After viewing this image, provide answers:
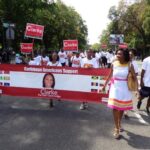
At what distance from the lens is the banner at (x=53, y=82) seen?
11.0 m

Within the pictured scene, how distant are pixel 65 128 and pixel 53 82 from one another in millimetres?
2519

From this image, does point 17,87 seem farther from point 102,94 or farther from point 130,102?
point 130,102

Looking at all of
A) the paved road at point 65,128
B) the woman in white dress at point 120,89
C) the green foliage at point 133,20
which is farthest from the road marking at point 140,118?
the green foliage at point 133,20

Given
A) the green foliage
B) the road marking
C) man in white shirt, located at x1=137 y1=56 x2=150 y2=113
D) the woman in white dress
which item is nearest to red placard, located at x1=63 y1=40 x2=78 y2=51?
man in white shirt, located at x1=137 y1=56 x2=150 y2=113

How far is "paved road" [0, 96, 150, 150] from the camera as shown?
7652 millimetres

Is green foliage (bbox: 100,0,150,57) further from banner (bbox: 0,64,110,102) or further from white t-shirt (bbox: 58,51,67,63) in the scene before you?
banner (bbox: 0,64,110,102)

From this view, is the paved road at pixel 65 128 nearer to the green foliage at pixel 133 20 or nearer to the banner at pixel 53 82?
the banner at pixel 53 82

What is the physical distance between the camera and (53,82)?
37.2 feet

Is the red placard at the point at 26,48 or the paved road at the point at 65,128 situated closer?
the paved road at the point at 65,128

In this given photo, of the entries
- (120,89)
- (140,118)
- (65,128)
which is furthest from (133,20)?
(120,89)

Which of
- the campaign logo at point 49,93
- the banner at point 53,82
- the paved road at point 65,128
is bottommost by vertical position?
the paved road at point 65,128

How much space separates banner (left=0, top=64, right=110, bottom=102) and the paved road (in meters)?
0.45

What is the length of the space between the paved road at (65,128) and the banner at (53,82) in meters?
0.45

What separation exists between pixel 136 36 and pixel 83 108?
7816 centimetres
